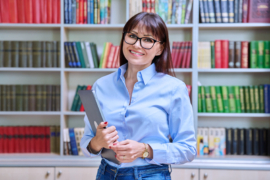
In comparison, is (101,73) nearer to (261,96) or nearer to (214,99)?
(214,99)

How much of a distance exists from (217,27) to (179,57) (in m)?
0.48

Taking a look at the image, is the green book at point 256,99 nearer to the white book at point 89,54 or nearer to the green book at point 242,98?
the green book at point 242,98

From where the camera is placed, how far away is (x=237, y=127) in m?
2.79

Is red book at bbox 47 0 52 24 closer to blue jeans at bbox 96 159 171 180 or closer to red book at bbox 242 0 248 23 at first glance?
red book at bbox 242 0 248 23

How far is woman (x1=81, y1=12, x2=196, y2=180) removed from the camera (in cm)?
103

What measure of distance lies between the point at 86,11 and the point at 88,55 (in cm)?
41

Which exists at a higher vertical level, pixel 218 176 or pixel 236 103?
pixel 236 103

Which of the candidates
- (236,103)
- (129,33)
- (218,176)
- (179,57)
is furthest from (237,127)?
(129,33)

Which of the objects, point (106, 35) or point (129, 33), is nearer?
point (129, 33)

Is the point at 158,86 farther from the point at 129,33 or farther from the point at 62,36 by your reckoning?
the point at 62,36

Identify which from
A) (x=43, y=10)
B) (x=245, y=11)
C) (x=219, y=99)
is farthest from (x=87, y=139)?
(x=245, y=11)

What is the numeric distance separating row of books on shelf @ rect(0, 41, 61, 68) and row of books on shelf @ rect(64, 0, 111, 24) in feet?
0.92

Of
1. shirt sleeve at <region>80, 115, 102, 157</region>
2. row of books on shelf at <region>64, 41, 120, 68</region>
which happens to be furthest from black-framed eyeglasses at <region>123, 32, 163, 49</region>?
row of books on shelf at <region>64, 41, 120, 68</region>

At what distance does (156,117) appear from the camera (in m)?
1.06
